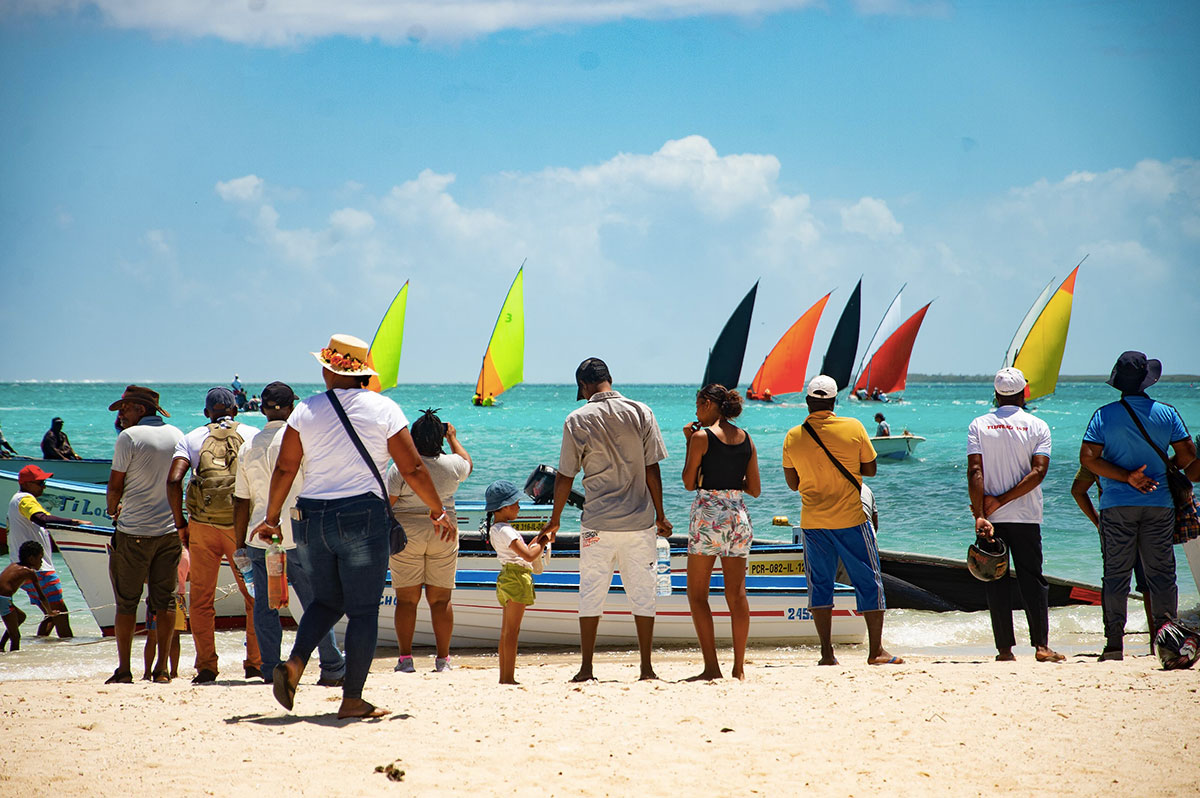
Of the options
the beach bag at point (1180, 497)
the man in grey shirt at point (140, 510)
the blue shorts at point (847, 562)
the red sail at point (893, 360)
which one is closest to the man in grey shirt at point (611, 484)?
the blue shorts at point (847, 562)

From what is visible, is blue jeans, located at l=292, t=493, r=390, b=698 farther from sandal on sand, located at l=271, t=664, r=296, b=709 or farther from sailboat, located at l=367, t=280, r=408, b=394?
sailboat, located at l=367, t=280, r=408, b=394

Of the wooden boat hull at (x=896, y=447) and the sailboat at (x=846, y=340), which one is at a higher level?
the sailboat at (x=846, y=340)

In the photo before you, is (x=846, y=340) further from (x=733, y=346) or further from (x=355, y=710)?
(x=355, y=710)

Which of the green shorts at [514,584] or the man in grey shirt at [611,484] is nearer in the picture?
the man in grey shirt at [611,484]

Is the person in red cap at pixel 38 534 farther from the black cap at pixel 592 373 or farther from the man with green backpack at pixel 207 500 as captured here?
the black cap at pixel 592 373

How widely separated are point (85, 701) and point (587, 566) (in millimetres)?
2487

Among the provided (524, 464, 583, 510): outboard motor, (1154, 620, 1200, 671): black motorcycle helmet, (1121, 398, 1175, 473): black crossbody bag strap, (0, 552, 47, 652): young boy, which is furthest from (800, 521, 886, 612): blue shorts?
(0, 552, 47, 652): young boy

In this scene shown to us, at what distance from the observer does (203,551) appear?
17.3 feet

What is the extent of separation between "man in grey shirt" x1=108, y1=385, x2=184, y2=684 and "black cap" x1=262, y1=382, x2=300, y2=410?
1.91ft

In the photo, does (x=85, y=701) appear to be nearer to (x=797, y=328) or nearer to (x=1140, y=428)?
(x=1140, y=428)

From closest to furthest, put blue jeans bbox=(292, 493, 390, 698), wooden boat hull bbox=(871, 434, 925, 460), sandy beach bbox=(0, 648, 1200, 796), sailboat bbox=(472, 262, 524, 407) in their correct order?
sandy beach bbox=(0, 648, 1200, 796), blue jeans bbox=(292, 493, 390, 698), wooden boat hull bbox=(871, 434, 925, 460), sailboat bbox=(472, 262, 524, 407)

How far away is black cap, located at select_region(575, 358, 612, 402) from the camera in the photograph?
5.06 m

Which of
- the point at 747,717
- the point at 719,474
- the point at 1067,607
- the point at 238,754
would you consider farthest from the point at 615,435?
the point at 1067,607

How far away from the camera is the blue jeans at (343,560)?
3848mm
